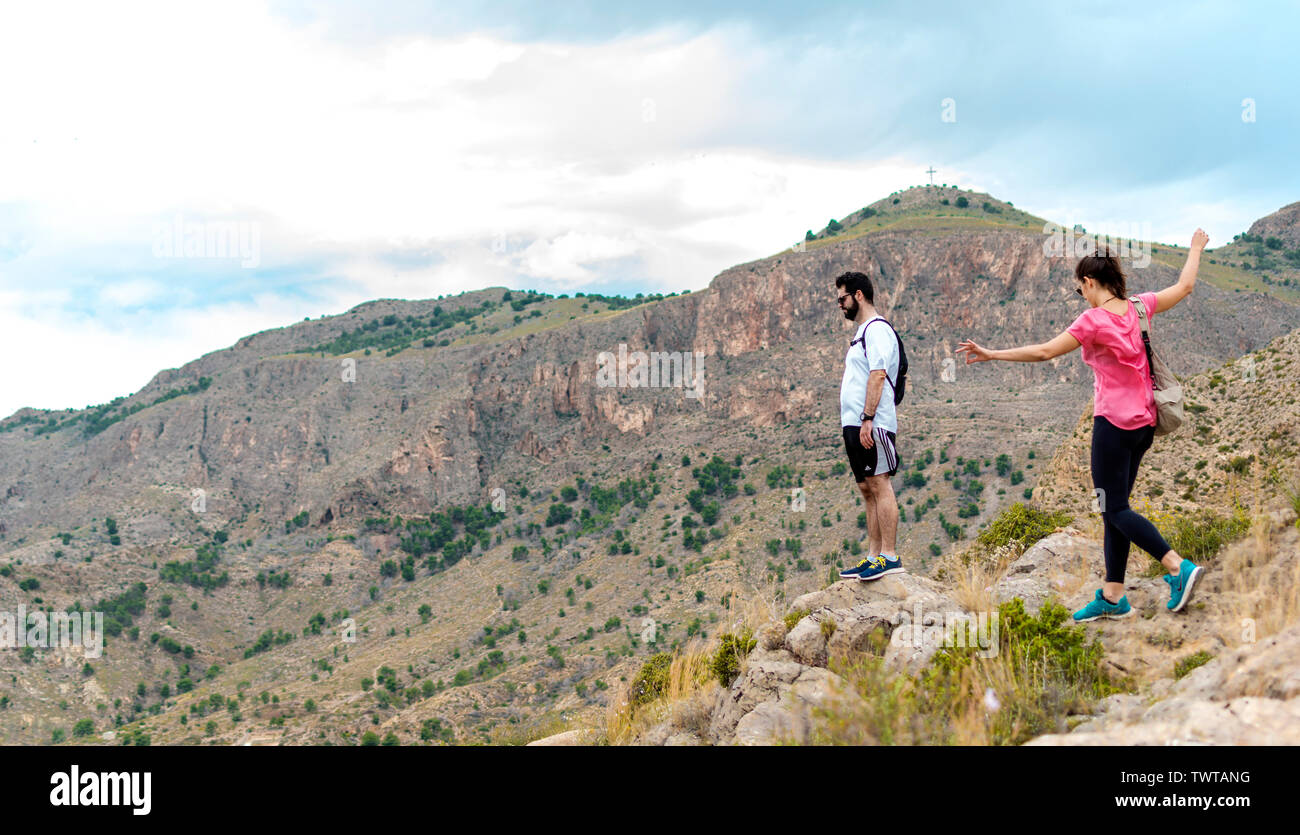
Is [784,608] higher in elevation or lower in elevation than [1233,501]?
lower

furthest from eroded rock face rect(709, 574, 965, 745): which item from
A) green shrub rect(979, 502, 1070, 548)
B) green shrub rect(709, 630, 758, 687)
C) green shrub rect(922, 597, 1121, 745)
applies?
green shrub rect(979, 502, 1070, 548)

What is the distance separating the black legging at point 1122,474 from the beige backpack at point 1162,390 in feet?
0.36

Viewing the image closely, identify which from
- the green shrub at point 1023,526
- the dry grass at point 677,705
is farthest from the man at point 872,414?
the green shrub at point 1023,526

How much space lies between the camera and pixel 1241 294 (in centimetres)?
7938

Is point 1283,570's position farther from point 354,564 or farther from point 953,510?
point 354,564

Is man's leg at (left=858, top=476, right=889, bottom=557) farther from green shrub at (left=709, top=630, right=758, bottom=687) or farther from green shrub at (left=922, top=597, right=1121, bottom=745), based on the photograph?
green shrub at (left=709, top=630, right=758, bottom=687)

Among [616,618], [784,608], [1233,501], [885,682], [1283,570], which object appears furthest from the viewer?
[616,618]

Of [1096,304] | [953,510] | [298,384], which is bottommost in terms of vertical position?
[953,510]

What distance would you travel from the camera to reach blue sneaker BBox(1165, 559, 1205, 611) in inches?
208

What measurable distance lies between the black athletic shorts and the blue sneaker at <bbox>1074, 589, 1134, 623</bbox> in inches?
65.0

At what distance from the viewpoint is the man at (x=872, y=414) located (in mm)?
6341

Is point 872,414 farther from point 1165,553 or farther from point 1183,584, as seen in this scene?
point 1183,584

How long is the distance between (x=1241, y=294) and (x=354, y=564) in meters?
95.1
